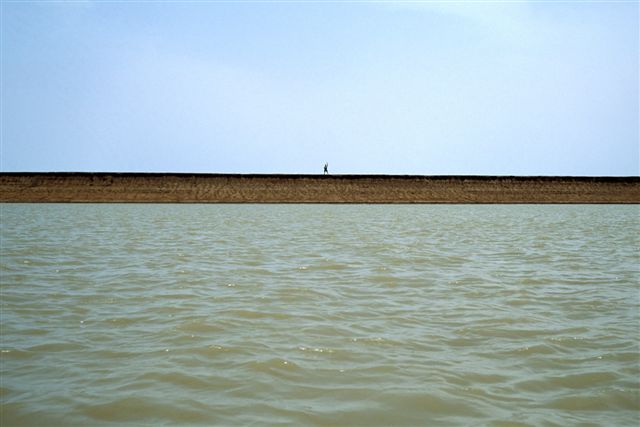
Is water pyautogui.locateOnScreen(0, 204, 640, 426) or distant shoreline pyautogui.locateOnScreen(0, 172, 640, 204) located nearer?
water pyautogui.locateOnScreen(0, 204, 640, 426)

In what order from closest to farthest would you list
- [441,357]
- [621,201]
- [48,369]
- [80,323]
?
[48,369]
[441,357]
[80,323]
[621,201]

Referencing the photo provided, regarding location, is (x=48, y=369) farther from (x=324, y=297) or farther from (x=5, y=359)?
(x=324, y=297)

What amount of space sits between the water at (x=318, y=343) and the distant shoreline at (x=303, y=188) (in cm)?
2869

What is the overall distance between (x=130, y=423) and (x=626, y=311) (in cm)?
398

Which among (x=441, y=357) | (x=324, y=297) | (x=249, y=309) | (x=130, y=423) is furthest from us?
(x=324, y=297)

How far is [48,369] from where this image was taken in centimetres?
312

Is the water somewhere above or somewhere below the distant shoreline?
below

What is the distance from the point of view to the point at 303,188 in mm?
37188

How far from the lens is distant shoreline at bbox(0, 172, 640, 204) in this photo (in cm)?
3494

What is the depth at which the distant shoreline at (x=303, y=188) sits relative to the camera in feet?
115

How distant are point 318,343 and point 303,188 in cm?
3364

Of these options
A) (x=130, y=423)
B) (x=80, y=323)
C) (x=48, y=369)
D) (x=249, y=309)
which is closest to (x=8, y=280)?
(x=80, y=323)

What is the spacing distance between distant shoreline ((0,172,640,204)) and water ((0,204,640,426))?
2869 cm

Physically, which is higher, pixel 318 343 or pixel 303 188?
pixel 303 188
